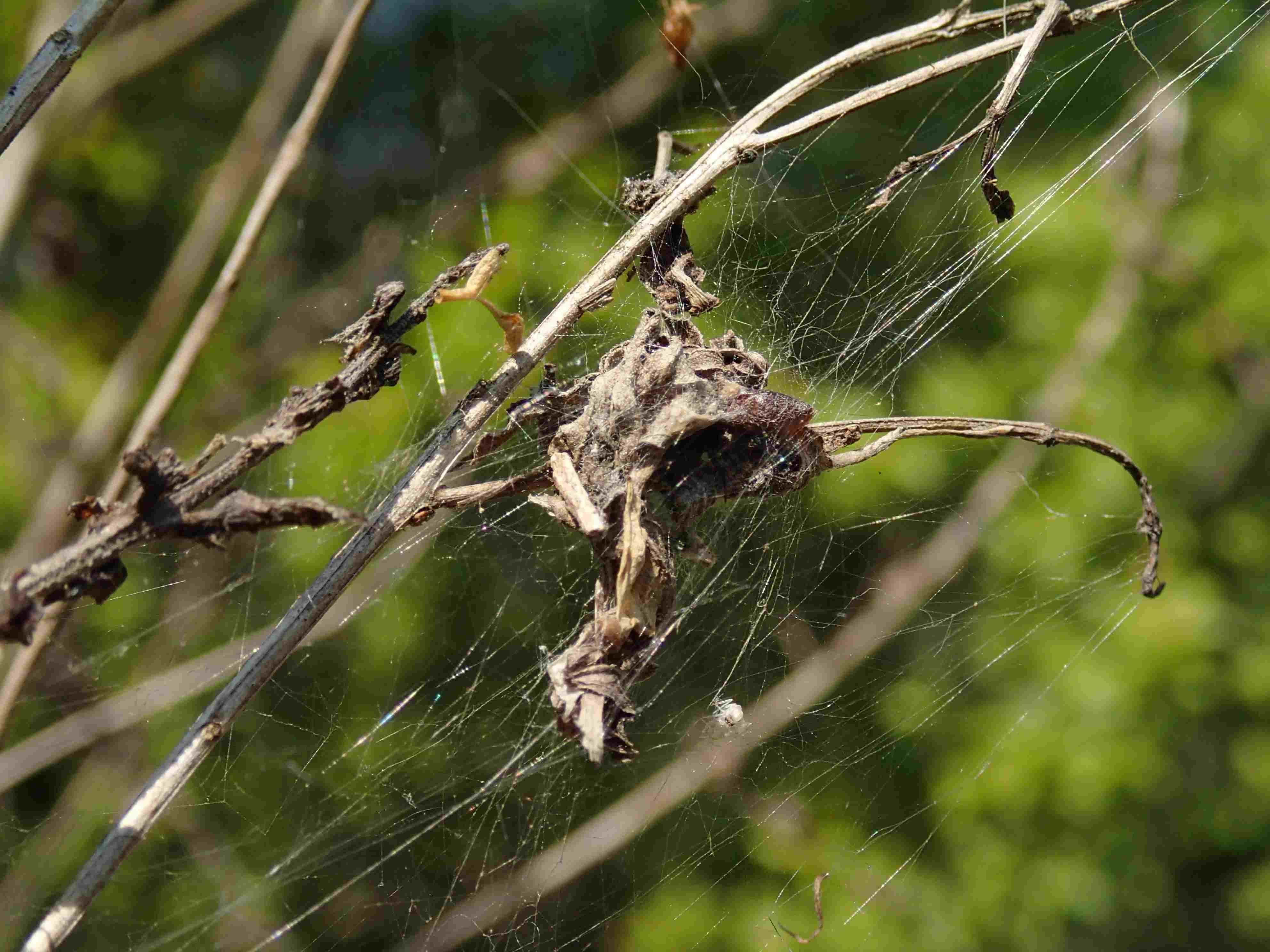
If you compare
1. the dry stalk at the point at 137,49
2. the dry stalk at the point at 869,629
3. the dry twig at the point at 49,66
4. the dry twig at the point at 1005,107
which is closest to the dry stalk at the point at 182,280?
the dry stalk at the point at 137,49

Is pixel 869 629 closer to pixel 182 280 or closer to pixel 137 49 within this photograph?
pixel 182 280

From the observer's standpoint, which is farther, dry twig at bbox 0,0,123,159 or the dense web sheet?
the dense web sheet

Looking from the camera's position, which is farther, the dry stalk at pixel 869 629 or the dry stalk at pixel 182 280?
the dry stalk at pixel 182 280

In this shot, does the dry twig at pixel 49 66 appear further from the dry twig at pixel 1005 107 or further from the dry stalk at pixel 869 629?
the dry stalk at pixel 869 629

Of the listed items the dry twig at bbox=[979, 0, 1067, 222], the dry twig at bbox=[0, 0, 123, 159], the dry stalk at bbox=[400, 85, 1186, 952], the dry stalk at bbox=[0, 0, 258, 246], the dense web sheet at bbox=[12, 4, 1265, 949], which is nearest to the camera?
the dry twig at bbox=[0, 0, 123, 159]

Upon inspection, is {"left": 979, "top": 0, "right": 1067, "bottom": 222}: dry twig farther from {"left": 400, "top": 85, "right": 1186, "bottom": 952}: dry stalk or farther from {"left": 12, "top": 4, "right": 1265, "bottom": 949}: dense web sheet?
{"left": 400, "top": 85, "right": 1186, "bottom": 952}: dry stalk

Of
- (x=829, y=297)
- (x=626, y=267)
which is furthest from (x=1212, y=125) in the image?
(x=626, y=267)

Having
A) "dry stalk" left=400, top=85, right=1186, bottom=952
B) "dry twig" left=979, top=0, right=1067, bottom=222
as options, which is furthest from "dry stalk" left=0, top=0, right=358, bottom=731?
"dry twig" left=979, top=0, right=1067, bottom=222

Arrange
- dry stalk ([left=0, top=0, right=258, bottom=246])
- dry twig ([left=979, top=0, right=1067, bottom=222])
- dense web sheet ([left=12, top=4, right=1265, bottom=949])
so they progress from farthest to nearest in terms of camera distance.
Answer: dry stalk ([left=0, top=0, right=258, bottom=246]) → dense web sheet ([left=12, top=4, right=1265, bottom=949]) → dry twig ([left=979, top=0, right=1067, bottom=222])
